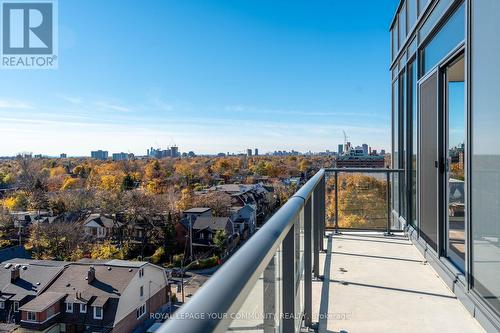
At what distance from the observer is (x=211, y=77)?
39312 millimetres

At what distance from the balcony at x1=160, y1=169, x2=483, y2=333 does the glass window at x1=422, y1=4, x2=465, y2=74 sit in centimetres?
162

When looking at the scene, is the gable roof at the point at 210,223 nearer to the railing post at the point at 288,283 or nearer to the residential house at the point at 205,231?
the residential house at the point at 205,231

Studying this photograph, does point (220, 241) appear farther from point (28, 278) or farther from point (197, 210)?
point (28, 278)

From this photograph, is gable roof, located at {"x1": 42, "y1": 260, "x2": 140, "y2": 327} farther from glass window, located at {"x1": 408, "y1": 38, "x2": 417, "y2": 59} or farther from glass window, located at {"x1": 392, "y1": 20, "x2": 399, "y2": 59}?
glass window, located at {"x1": 408, "y1": 38, "x2": 417, "y2": 59}

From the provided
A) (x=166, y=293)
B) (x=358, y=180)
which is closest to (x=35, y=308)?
(x=166, y=293)

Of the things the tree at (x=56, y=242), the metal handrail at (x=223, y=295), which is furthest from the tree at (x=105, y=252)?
the metal handrail at (x=223, y=295)

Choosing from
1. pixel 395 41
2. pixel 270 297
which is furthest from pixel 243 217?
pixel 270 297

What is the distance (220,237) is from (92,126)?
44361mm

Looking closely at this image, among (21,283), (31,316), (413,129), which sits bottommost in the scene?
(31,316)

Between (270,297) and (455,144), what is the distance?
2779mm

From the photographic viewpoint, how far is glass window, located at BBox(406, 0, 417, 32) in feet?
14.5

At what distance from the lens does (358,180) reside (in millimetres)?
5344

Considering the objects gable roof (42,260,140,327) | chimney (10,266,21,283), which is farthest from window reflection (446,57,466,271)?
chimney (10,266,21,283)

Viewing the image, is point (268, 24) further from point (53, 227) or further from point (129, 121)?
point (129, 121)
